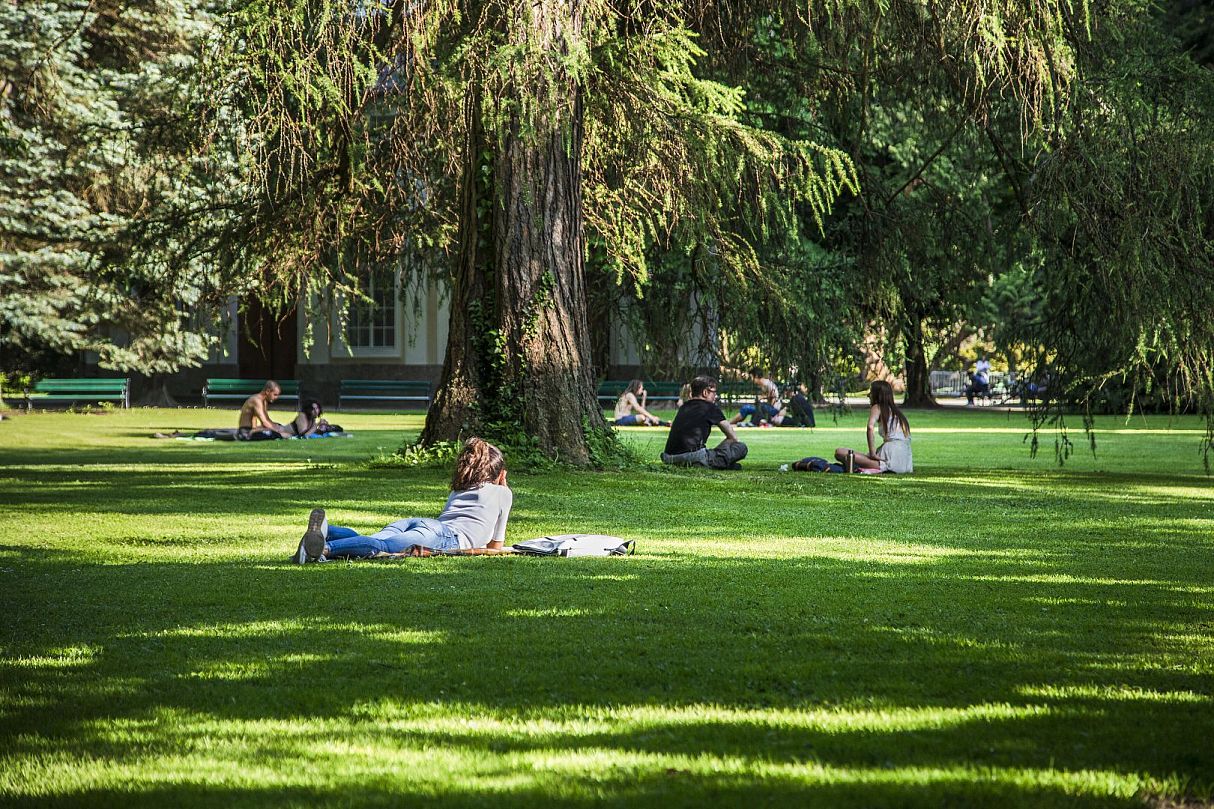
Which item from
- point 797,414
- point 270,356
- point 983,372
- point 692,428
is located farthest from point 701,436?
point 983,372

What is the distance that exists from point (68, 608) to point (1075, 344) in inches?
451

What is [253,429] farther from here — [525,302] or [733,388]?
[525,302]

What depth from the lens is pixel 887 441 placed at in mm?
16766

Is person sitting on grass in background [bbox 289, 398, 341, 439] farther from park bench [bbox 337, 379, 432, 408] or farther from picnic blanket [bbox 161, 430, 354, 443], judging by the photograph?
park bench [bbox 337, 379, 432, 408]

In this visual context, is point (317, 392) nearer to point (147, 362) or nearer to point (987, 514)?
point (147, 362)

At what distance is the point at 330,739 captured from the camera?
4.33 meters

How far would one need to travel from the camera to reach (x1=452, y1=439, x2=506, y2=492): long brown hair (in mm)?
9141

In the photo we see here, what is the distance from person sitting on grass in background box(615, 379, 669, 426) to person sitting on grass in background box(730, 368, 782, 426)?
2.25 m

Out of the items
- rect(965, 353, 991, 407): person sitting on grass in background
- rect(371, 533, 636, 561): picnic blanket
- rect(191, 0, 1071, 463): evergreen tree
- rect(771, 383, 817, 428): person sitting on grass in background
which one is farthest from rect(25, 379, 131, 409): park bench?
rect(371, 533, 636, 561): picnic blanket

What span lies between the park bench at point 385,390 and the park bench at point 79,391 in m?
5.94

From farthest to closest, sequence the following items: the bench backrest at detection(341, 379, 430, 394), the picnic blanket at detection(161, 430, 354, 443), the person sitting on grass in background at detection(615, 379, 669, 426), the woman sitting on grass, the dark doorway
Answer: the dark doorway < the bench backrest at detection(341, 379, 430, 394) < the person sitting on grass in background at detection(615, 379, 669, 426) < the picnic blanket at detection(161, 430, 354, 443) < the woman sitting on grass

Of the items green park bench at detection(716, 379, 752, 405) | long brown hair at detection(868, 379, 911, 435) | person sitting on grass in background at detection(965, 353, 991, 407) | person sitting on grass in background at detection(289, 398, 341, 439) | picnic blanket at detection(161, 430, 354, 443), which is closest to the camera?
long brown hair at detection(868, 379, 911, 435)

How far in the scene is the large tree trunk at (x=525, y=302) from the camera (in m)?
14.7

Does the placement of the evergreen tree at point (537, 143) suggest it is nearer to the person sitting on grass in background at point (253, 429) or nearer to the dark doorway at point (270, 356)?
the person sitting on grass in background at point (253, 429)
